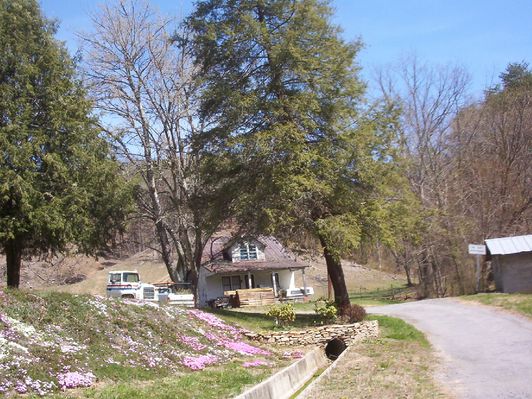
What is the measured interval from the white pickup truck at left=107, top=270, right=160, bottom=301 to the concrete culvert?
601 inches

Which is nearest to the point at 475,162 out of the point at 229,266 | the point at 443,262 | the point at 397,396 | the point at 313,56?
the point at 443,262

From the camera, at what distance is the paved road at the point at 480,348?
1020cm

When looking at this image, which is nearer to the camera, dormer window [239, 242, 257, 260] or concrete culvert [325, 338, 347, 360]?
concrete culvert [325, 338, 347, 360]

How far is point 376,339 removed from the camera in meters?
18.6

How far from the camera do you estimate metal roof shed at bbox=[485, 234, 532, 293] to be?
1120 inches

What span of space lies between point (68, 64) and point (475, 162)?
31271 mm

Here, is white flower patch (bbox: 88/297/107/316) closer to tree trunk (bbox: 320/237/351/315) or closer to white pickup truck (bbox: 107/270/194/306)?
tree trunk (bbox: 320/237/351/315)

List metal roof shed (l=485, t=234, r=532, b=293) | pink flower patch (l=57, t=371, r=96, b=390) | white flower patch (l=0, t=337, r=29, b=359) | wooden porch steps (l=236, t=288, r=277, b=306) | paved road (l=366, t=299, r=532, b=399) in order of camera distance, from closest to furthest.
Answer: pink flower patch (l=57, t=371, r=96, b=390) → white flower patch (l=0, t=337, r=29, b=359) → paved road (l=366, t=299, r=532, b=399) → metal roof shed (l=485, t=234, r=532, b=293) → wooden porch steps (l=236, t=288, r=277, b=306)

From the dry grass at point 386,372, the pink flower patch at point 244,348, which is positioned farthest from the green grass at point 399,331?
the pink flower patch at point 244,348

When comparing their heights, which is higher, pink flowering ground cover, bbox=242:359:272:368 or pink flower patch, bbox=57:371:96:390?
pink flower patch, bbox=57:371:96:390

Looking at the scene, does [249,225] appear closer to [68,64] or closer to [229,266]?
[68,64]

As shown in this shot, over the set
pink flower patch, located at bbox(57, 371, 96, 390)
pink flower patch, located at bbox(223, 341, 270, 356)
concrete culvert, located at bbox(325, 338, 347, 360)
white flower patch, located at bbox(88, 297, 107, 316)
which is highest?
white flower patch, located at bbox(88, 297, 107, 316)

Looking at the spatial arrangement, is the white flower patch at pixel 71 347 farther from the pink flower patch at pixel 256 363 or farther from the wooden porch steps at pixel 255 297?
the wooden porch steps at pixel 255 297

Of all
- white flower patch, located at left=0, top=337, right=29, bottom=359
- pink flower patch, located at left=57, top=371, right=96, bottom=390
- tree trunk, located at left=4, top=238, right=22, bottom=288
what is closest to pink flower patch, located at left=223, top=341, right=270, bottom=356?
pink flower patch, located at left=57, top=371, right=96, bottom=390
